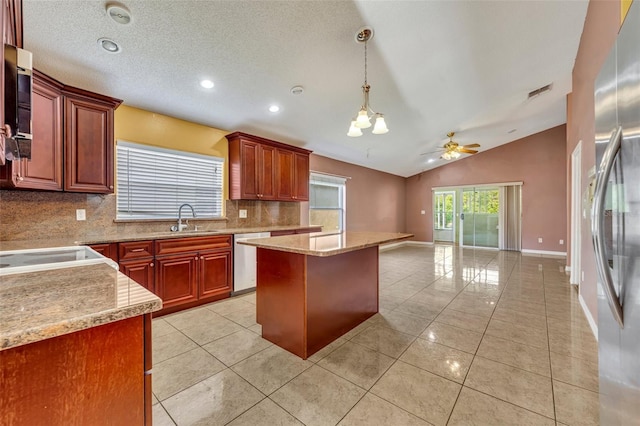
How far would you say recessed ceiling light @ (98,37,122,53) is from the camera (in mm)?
2139

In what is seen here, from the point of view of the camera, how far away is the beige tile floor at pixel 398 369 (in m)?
1.53

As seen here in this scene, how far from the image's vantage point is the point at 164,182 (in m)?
3.41

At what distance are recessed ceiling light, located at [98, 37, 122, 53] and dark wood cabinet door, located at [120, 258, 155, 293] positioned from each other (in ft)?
6.28

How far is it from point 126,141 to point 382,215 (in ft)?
21.3

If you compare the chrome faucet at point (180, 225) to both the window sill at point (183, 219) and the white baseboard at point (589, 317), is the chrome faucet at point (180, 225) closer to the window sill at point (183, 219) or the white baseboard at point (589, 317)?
the window sill at point (183, 219)

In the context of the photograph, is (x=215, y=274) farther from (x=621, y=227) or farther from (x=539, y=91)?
(x=539, y=91)

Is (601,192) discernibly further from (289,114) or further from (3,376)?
(289,114)

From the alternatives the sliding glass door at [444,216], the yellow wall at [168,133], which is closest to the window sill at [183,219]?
the yellow wall at [168,133]

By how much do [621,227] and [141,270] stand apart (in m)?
3.49

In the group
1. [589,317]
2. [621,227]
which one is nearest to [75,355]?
[621,227]

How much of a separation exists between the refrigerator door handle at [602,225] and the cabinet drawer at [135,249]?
3.40 metres

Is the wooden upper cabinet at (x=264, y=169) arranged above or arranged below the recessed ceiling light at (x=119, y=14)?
below

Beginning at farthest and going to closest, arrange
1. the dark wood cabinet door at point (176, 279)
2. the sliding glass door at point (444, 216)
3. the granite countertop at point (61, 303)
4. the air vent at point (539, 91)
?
1. the sliding glass door at point (444, 216)
2. the air vent at point (539, 91)
3. the dark wood cabinet door at point (176, 279)
4. the granite countertop at point (61, 303)

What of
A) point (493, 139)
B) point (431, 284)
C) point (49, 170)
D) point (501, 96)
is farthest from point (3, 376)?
point (493, 139)
